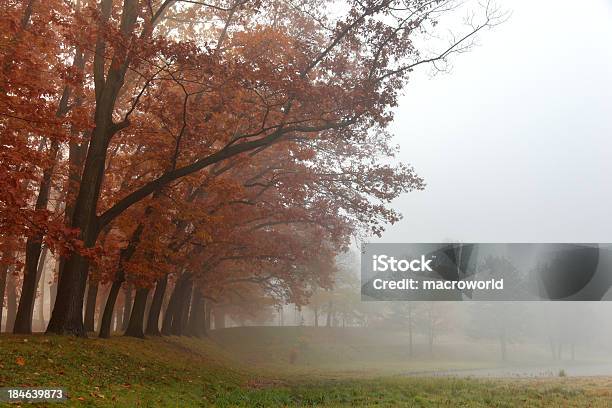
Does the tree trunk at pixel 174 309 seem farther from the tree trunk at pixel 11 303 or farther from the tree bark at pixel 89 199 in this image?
the tree bark at pixel 89 199

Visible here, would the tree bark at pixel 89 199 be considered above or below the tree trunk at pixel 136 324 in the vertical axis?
above

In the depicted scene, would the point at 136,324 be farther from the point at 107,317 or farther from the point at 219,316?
the point at 219,316

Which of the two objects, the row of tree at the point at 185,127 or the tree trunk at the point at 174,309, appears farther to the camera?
the tree trunk at the point at 174,309

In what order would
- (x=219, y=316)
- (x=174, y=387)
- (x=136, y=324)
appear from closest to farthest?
(x=174, y=387), (x=136, y=324), (x=219, y=316)

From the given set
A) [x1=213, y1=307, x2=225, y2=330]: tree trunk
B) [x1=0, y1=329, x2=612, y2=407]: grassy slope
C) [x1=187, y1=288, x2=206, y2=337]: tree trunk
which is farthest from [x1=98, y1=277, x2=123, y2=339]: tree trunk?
[x1=213, y1=307, x2=225, y2=330]: tree trunk

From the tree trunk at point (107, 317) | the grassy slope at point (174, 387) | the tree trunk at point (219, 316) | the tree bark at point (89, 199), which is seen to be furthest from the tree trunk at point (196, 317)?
the tree bark at point (89, 199)

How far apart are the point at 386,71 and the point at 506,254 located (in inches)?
Answer: 1948

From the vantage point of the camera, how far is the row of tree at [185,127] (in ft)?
→ 41.7

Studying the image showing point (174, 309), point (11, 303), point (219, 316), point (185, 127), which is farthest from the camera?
point (219, 316)

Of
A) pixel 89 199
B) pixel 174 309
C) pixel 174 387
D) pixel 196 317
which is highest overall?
pixel 89 199

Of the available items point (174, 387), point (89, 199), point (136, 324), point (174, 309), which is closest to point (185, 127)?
point (89, 199)

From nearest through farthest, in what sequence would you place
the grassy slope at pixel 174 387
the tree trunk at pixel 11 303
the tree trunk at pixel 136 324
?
the grassy slope at pixel 174 387
the tree trunk at pixel 136 324
the tree trunk at pixel 11 303

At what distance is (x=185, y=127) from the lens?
1562 centimetres

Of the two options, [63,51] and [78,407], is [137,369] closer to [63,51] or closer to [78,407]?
[78,407]
